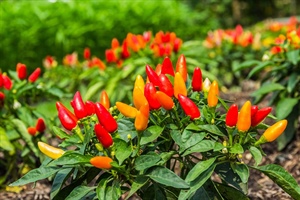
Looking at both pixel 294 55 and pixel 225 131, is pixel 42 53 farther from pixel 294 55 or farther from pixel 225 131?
pixel 225 131

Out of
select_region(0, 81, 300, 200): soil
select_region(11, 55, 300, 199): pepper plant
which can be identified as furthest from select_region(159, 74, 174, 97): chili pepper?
select_region(0, 81, 300, 200): soil

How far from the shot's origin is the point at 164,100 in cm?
237

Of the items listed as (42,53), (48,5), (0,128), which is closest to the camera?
(0,128)

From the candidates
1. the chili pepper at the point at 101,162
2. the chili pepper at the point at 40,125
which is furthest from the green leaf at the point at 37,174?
the chili pepper at the point at 40,125

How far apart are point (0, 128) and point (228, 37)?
3662 mm

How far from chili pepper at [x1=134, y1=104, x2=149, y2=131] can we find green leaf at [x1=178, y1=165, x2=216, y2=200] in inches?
11.9

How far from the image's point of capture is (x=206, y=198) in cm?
246

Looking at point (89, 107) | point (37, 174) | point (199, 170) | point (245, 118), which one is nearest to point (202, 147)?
point (199, 170)

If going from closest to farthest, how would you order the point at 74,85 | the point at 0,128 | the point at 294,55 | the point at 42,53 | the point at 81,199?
the point at 81,199
the point at 0,128
the point at 294,55
the point at 74,85
the point at 42,53

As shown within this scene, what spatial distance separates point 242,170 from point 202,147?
0.20m

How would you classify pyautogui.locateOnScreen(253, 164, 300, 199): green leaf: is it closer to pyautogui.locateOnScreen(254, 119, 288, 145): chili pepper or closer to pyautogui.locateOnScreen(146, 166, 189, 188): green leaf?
pyautogui.locateOnScreen(254, 119, 288, 145): chili pepper

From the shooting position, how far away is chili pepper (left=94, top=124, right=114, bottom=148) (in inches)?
90.0

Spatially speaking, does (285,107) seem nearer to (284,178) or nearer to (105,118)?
(284,178)

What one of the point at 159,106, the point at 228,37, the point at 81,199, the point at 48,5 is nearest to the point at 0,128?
the point at 81,199
